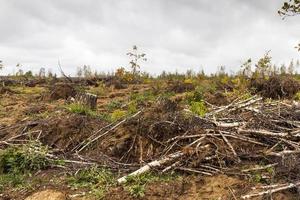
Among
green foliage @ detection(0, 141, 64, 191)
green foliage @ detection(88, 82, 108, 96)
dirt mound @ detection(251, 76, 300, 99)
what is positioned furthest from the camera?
green foliage @ detection(88, 82, 108, 96)

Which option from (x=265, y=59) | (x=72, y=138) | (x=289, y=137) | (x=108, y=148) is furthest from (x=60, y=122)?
(x=265, y=59)

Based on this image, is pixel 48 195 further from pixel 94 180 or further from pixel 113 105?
pixel 113 105

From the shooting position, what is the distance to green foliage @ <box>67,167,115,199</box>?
552 centimetres

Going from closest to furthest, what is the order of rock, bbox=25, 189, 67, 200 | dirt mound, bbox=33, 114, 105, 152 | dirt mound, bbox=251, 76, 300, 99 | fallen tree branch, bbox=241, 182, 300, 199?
fallen tree branch, bbox=241, 182, 300, 199
rock, bbox=25, 189, 67, 200
dirt mound, bbox=33, 114, 105, 152
dirt mound, bbox=251, 76, 300, 99

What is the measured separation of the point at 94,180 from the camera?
5789mm

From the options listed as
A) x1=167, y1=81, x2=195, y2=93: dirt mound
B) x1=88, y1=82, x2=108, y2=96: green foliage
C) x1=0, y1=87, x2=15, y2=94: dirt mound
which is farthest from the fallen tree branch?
x1=0, y1=87, x2=15, y2=94: dirt mound

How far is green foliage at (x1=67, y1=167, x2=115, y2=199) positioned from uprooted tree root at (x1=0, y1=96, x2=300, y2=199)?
0.19 metres

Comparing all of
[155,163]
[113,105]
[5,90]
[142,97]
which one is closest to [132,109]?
[113,105]

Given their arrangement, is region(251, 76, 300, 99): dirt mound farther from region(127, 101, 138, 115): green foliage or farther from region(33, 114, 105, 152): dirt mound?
region(33, 114, 105, 152): dirt mound

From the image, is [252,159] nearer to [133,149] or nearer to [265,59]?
[133,149]

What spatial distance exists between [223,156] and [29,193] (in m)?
2.08

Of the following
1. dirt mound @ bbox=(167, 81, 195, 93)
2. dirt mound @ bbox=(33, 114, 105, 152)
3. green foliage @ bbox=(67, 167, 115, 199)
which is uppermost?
dirt mound @ bbox=(167, 81, 195, 93)

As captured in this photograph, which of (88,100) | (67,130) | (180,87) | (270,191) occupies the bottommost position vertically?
(270,191)

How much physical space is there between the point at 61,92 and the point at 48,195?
556cm
